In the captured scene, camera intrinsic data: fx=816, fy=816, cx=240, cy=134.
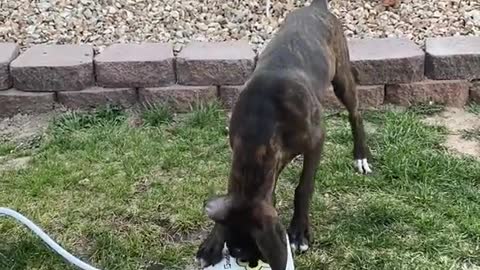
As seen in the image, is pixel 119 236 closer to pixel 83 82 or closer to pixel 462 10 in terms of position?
pixel 83 82

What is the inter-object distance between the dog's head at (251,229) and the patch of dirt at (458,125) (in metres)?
1.95

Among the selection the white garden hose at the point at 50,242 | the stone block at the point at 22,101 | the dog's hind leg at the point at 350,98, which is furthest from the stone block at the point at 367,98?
the white garden hose at the point at 50,242

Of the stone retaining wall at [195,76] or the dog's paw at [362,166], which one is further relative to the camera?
the stone retaining wall at [195,76]

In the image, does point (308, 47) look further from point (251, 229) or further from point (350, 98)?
point (251, 229)

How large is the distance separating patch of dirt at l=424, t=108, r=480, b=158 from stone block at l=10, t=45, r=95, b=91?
2.11 meters

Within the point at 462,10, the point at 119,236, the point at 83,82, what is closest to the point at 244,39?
the point at 83,82

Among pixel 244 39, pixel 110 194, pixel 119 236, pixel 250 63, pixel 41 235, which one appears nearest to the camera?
pixel 41 235

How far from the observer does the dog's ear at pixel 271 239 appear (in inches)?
105

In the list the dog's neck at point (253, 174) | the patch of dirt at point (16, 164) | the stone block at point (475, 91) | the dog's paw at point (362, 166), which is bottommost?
the stone block at point (475, 91)

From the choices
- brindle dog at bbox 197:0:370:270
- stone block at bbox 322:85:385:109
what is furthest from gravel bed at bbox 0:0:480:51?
brindle dog at bbox 197:0:370:270

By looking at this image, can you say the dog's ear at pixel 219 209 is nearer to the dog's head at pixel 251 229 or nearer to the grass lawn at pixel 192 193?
the dog's head at pixel 251 229

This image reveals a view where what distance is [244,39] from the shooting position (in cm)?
539

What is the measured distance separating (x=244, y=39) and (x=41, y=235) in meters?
2.34

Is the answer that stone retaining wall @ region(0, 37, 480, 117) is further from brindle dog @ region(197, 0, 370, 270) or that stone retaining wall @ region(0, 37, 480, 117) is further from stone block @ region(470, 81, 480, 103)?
brindle dog @ region(197, 0, 370, 270)
